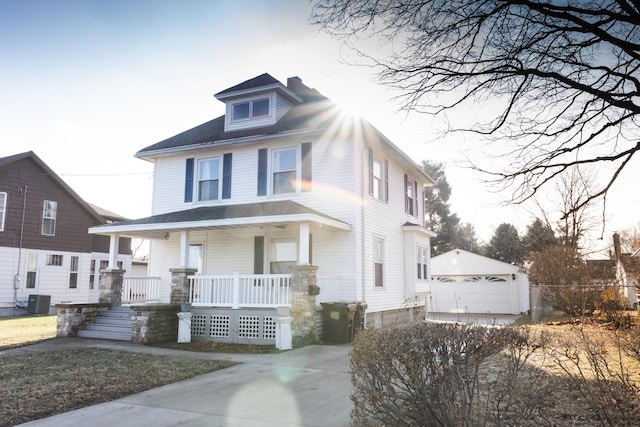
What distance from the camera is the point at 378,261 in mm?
15414

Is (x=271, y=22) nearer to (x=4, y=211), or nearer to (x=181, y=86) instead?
(x=181, y=86)

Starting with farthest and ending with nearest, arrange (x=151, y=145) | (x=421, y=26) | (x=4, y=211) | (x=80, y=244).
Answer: (x=80, y=244), (x=4, y=211), (x=151, y=145), (x=421, y=26)

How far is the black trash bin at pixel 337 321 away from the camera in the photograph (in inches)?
486

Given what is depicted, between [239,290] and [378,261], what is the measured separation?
15.8ft

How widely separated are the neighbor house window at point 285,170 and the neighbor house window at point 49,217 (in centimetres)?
1467

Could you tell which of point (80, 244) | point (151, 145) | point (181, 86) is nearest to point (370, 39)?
point (181, 86)

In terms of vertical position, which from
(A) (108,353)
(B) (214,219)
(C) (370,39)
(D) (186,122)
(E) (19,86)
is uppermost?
(D) (186,122)

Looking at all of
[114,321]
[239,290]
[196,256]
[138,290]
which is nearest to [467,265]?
[196,256]

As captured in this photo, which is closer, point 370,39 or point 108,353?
point 370,39

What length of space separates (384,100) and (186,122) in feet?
45.6

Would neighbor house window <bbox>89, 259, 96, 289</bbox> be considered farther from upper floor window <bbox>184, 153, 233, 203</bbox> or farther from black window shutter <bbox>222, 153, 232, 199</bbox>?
black window shutter <bbox>222, 153, 232, 199</bbox>

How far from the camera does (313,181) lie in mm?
14352

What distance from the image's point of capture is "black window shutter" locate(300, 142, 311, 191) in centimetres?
1441

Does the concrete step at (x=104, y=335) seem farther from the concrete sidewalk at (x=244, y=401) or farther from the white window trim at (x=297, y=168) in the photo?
the white window trim at (x=297, y=168)
